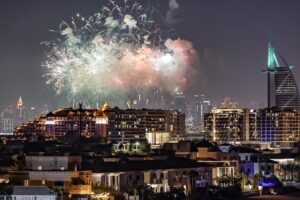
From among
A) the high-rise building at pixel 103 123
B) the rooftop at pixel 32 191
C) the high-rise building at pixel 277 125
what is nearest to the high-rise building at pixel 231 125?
the high-rise building at pixel 277 125

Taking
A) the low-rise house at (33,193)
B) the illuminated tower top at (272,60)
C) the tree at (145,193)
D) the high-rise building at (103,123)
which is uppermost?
the illuminated tower top at (272,60)

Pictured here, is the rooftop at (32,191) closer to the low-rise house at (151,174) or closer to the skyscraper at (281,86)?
the low-rise house at (151,174)

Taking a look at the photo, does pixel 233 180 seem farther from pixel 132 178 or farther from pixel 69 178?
pixel 69 178

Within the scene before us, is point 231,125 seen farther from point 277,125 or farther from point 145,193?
point 145,193

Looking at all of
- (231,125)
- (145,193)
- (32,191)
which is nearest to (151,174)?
(145,193)

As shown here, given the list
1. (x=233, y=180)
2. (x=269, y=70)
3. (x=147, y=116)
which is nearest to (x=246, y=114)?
(x=147, y=116)

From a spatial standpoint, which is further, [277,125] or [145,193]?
[277,125]

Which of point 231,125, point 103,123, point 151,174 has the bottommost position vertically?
point 151,174

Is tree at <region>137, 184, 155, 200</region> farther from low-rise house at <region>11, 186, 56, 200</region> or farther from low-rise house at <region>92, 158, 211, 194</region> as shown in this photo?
low-rise house at <region>11, 186, 56, 200</region>

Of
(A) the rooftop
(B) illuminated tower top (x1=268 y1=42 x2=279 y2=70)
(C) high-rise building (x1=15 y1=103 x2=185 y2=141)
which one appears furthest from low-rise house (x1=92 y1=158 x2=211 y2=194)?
(B) illuminated tower top (x1=268 y1=42 x2=279 y2=70)
